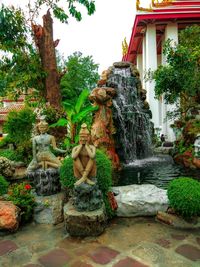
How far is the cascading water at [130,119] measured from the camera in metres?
10.4

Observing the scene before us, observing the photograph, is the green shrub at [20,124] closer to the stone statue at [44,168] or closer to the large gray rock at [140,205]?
the stone statue at [44,168]

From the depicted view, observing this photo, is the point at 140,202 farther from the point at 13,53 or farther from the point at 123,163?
the point at 13,53

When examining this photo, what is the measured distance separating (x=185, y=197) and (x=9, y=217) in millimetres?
2868

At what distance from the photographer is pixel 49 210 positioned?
14.9 ft

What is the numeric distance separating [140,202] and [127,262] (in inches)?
56.7

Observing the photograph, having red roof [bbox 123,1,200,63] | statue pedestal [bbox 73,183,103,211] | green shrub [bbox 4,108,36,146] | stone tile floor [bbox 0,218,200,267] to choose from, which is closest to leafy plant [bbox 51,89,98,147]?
green shrub [bbox 4,108,36,146]

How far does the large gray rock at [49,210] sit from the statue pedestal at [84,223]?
2.04 ft

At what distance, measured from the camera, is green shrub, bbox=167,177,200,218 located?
3898 millimetres

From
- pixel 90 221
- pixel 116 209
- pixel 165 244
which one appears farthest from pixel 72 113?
pixel 165 244

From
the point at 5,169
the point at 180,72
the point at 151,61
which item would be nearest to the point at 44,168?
the point at 5,169

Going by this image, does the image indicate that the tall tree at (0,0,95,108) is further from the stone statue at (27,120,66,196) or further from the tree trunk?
the stone statue at (27,120,66,196)

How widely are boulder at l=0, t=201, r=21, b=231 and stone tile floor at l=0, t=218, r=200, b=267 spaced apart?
6.1 inches

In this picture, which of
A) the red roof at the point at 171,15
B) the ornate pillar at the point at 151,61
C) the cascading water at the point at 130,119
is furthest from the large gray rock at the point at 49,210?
the red roof at the point at 171,15

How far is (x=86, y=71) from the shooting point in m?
26.7
